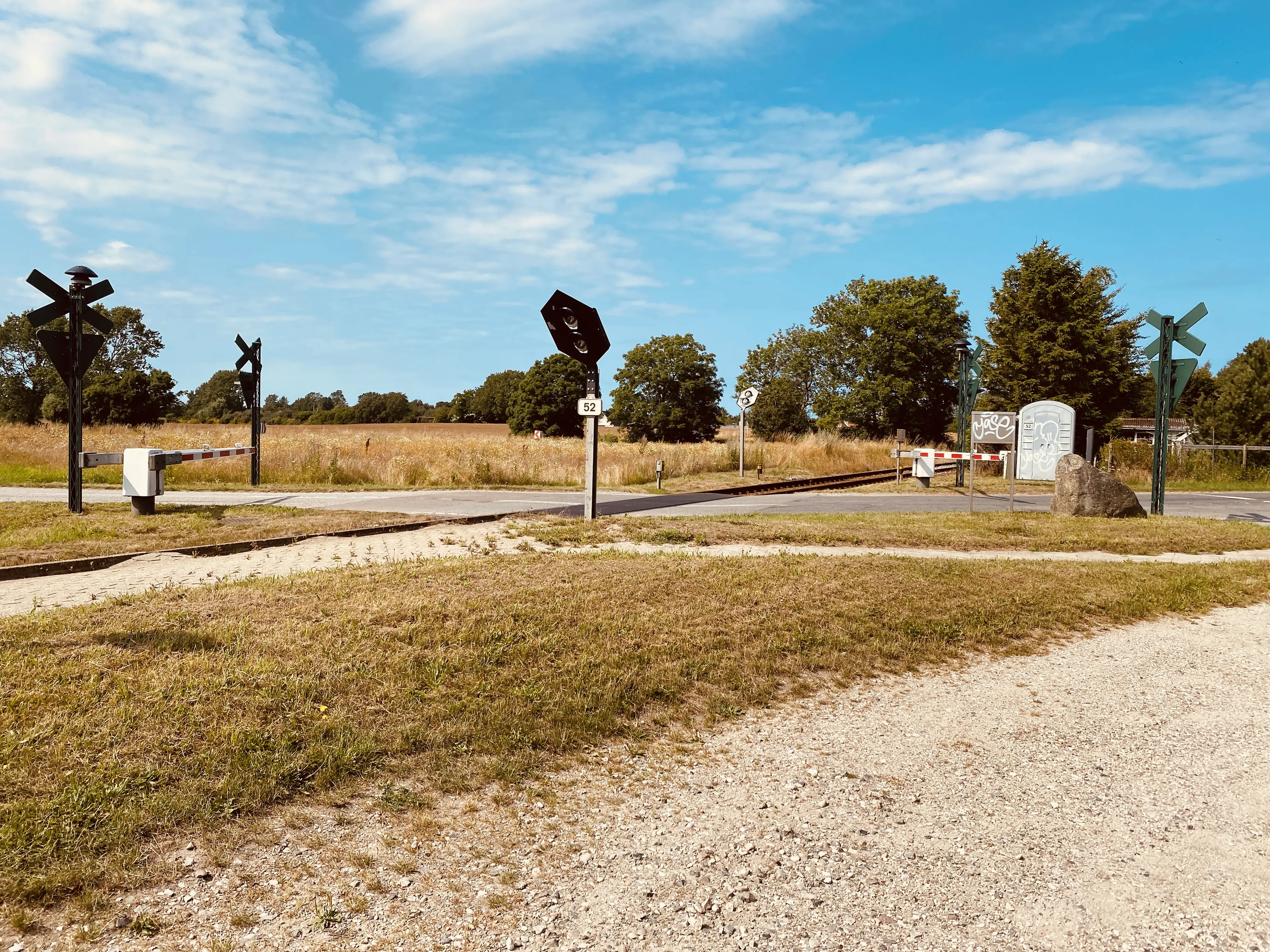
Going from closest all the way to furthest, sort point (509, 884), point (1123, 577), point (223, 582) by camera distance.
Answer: point (509, 884), point (223, 582), point (1123, 577)

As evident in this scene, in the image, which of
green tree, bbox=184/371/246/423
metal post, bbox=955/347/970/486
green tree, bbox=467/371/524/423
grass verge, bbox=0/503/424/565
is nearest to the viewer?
grass verge, bbox=0/503/424/565

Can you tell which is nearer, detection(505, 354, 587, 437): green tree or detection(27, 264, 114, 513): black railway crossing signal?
detection(27, 264, 114, 513): black railway crossing signal

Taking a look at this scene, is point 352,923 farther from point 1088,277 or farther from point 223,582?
point 1088,277

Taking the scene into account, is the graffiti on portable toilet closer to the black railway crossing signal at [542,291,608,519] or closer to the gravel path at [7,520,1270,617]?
the gravel path at [7,520,1270,617]

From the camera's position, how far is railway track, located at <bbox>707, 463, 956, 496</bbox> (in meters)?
20.2

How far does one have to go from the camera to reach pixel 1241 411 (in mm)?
42875

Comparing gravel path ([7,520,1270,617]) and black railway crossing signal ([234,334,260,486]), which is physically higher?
black railway crossing signal ([234,334,260,486])

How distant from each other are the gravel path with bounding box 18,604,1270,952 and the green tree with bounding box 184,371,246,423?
97469 millimetres

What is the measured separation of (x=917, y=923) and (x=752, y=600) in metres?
4.13

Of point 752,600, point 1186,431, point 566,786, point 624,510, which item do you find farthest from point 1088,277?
point 566,786

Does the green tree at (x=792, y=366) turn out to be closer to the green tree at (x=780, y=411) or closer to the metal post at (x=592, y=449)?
the green tree at (x=780, y=411)

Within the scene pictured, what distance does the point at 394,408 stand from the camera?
390ft

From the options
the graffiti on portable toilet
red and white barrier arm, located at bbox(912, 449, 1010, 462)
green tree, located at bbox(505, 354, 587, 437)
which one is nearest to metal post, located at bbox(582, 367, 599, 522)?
red and white barrier arm, located at bbox(912, 449, 1010, 462)

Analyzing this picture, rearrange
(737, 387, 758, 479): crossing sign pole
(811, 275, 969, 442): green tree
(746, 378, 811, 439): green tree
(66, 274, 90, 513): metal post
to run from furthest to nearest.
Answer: (746, 378, 811, 439): green tree
(811, 275, 969, 442): green tree
(737, 387, 758, 479): crossing sign pole
(66, 274, 90, 513): metal post
